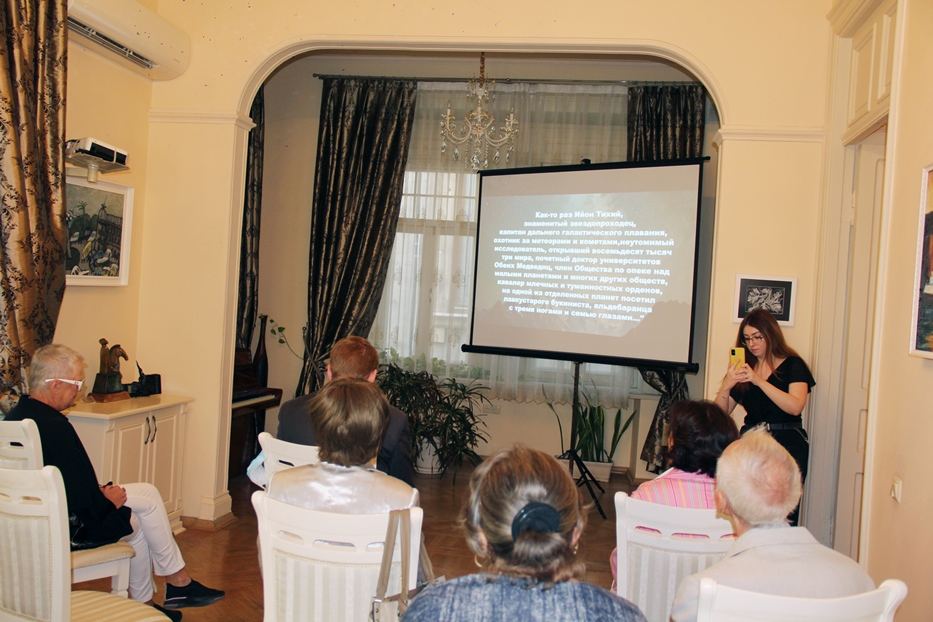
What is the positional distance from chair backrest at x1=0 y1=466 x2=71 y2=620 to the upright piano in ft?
13.0

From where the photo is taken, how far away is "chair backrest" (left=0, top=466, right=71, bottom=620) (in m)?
2.15

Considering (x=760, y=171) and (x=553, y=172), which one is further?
(x=553, y=172)

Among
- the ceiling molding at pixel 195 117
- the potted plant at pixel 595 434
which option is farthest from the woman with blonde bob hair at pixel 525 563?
the potted plant at pixel 595 434

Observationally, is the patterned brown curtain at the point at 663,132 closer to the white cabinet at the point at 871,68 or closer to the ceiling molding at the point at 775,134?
the ceiling molding at the point at 775,134

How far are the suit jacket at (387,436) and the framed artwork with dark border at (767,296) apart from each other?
7.55 feet

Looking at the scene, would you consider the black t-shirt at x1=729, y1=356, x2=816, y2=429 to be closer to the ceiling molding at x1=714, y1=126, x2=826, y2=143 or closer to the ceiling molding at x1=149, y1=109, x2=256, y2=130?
the ceiling molding at x1=714, y1=126, x2=826, y2=143

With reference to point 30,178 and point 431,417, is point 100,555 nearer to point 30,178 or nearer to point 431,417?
point 30,178

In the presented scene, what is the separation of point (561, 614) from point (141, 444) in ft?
12.3

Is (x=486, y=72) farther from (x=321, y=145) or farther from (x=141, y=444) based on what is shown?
(x=141, y=444)

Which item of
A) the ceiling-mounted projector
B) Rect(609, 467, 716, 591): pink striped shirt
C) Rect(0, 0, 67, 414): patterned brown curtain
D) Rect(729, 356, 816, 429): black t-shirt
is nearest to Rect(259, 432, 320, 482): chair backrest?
Rect(609, 467, 716, 591): pink striped shirt

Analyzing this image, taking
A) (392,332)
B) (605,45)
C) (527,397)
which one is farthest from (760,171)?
(392,332)

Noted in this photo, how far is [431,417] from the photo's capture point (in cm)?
664

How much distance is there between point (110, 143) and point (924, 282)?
14.1 feet

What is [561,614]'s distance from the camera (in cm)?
142
